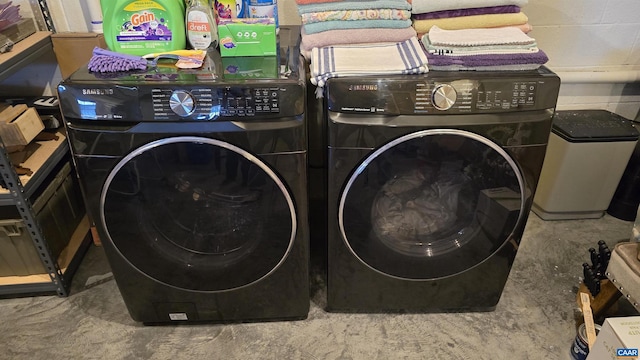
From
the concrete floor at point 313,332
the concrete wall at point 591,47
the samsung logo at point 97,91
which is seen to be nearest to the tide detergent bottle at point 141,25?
the samsung logo at point 97,91

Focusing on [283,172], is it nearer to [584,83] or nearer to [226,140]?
[226,140]

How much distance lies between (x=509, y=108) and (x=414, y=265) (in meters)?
0.57

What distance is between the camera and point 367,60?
51.0 inches

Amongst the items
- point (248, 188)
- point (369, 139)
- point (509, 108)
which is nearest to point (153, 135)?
point (248, 188)

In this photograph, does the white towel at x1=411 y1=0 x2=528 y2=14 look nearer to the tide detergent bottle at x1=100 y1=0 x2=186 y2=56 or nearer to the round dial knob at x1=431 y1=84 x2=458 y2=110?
the round dial knob at x1=431 y1=84 x2=458 y2=110

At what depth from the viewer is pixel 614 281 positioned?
142 cm

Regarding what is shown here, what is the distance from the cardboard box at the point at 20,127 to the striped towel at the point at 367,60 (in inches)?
38.8

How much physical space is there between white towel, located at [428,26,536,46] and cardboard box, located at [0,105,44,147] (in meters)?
1.32

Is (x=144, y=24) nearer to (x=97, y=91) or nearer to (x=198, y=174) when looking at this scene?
(x=97, y=91)

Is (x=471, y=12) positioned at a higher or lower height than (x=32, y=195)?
higher

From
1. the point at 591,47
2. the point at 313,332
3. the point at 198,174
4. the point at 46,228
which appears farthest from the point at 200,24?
the point at 591,47

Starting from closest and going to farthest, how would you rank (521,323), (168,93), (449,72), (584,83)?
(168,93), (449,72), (521,323), (584,83)

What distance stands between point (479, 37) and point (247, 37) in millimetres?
661

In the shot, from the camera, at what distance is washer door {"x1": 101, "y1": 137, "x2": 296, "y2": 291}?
1238 mm
